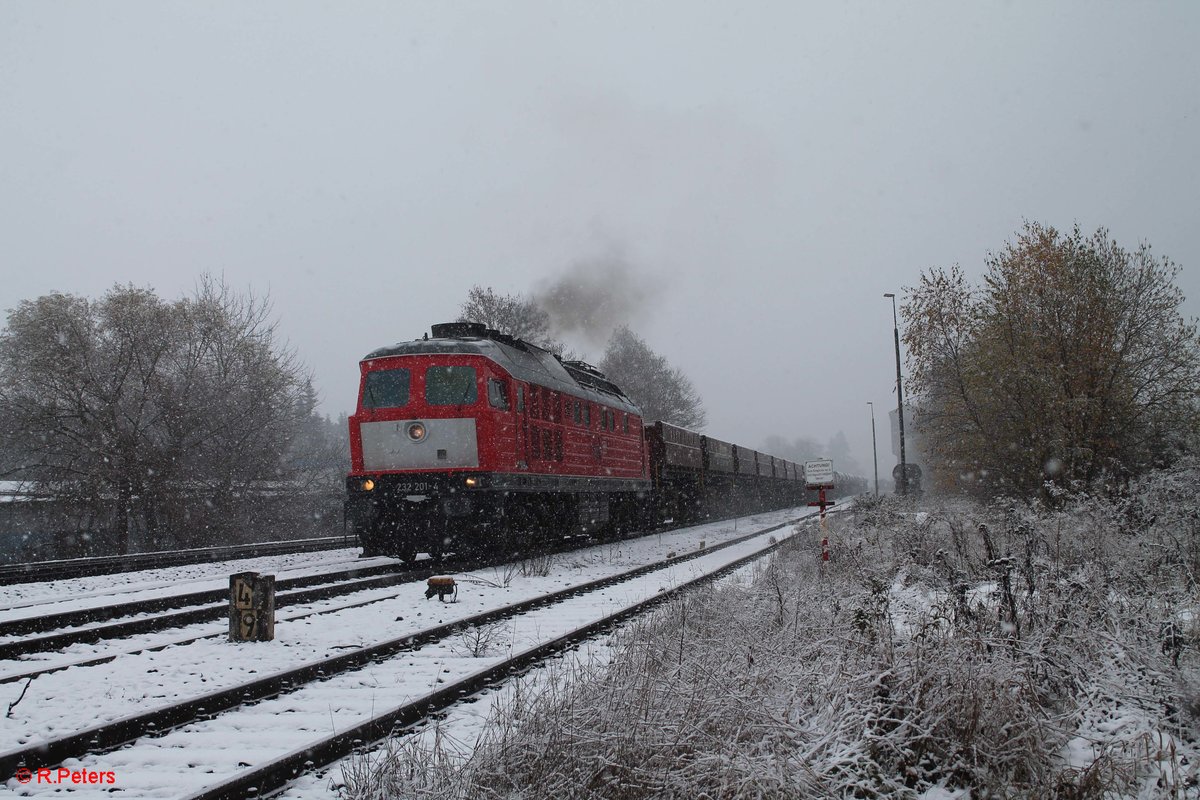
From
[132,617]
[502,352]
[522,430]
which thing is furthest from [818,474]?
[132,617]

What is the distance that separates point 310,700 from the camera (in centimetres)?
480

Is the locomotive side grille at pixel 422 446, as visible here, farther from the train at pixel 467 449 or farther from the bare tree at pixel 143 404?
the bare tree at pixel 143 404

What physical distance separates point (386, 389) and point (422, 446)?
1185 millimetres

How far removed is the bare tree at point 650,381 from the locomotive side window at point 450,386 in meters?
44.3

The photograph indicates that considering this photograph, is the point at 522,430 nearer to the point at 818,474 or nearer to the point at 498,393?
the point at 498,393

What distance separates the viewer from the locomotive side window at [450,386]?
492 inches

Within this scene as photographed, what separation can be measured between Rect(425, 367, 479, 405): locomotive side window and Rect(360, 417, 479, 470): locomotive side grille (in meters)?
0.34

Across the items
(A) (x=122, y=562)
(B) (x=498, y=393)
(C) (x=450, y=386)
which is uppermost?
(C) (x=450, y=386)

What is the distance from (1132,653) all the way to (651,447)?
793 inches

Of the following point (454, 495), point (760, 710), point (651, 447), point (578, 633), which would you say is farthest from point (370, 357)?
point (651, 447)

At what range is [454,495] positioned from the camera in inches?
469

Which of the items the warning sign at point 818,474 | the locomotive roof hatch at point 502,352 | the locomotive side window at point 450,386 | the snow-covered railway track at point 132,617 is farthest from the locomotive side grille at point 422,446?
the warning sign at point 818,474

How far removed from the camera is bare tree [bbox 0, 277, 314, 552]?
2488 centimetres

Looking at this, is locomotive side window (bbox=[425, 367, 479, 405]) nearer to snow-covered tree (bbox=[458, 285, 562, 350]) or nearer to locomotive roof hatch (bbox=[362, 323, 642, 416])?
locomotive roof hatch (bbox=[362, 323, 642, 416])
